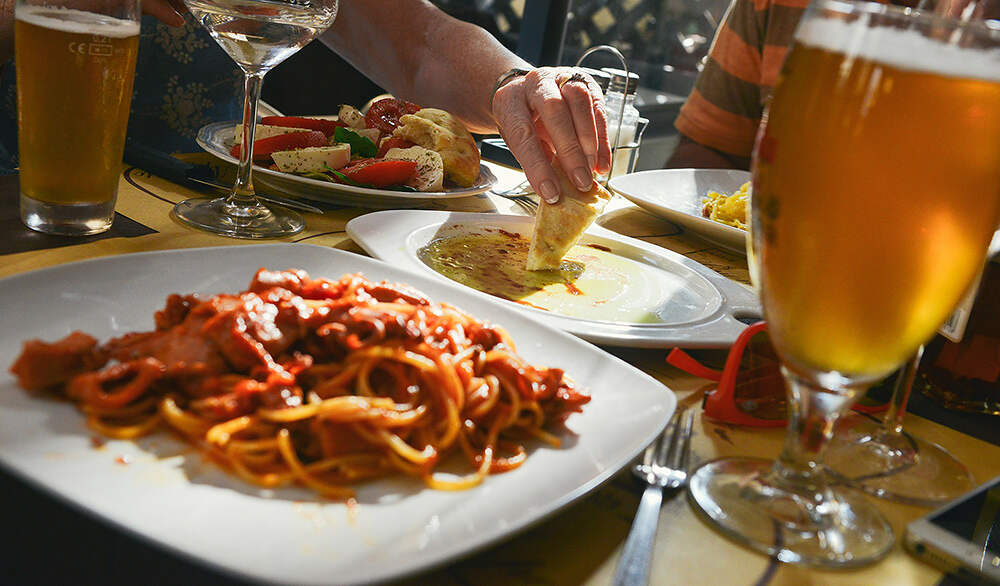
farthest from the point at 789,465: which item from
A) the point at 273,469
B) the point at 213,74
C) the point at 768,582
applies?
→ the point at 213,74

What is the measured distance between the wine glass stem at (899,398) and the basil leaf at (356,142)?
4.07 ft

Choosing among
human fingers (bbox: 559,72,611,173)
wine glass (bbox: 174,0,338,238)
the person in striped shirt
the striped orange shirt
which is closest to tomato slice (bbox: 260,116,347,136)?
wine glass (bbox: 174,0,338,238)

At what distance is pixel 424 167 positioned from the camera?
1767 millimetres

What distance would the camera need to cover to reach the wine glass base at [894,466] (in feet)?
2.70

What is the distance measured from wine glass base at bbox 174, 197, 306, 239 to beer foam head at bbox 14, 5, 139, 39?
320 mm

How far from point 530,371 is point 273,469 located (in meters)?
0.26

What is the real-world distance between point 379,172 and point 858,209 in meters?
1.18

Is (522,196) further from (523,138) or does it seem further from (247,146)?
(247,146)

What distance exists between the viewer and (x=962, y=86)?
59 centimetres

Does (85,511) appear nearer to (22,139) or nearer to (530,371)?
(530,371)

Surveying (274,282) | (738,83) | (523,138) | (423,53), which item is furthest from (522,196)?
(738,83)

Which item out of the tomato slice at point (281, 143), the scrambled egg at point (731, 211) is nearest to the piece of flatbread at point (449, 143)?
the tomato slice at point (281, 143)

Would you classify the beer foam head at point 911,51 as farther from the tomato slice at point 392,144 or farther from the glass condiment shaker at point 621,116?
the glass condiment shaker at point 621,116

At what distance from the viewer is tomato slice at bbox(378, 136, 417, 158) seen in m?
1.89
